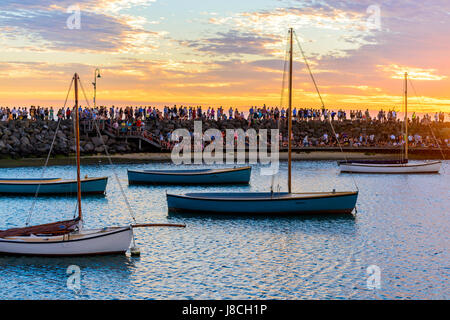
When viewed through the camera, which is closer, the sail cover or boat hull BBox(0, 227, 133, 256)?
boat hull BBox(0, 227, 133, 256)

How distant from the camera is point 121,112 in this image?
79438 millimetres

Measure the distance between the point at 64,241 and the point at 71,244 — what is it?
0.31 meters

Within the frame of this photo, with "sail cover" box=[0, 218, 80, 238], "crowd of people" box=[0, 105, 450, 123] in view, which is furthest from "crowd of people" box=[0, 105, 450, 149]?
"sail cover" box=[0, 218, 80, 238]

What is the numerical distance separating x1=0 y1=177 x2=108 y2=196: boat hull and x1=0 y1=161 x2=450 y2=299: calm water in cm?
310

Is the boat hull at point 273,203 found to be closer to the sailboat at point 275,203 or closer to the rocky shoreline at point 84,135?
the sailboat at point 275,203

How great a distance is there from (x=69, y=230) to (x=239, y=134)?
60.6 meters

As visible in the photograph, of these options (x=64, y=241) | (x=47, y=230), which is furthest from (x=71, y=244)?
(x=47, y=230)

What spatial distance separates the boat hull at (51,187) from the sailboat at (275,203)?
11529 millimetres

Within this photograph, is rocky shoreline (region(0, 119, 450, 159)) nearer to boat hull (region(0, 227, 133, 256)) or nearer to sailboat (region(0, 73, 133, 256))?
sailboat (region(0, 73, 133, 256))

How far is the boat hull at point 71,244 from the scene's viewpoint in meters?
22.2

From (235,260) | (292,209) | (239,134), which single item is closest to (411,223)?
(292,209)

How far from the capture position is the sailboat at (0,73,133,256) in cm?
2222

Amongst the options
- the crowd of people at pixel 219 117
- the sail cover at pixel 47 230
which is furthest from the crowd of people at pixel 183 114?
the sail cover at pixel 47 230

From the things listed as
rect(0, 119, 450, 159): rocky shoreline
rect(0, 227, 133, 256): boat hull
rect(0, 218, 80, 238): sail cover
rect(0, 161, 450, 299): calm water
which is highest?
rect(0, 119, 450, 159): rocky shoreline
